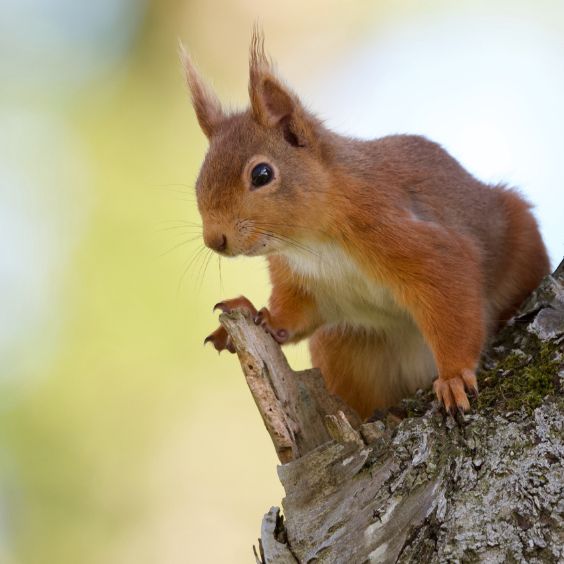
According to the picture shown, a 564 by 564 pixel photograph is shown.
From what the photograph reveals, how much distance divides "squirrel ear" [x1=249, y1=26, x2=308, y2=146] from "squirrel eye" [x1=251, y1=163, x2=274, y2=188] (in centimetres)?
18

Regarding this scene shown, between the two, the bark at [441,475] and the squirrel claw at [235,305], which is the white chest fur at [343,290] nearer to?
the squirrel claw at [235,305]

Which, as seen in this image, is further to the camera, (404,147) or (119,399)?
(119,399)

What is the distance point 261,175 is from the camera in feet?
8.78

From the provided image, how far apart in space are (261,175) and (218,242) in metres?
0.29

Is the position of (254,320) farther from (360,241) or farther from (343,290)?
(360,241)

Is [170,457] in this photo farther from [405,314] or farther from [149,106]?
[405,314]

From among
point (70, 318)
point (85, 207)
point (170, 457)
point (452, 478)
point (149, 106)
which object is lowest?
point (452, 478)

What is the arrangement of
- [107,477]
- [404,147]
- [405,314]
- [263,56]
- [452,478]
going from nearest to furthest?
[452,478]
[263,56]
[405,314]
[404,147]
[107,477]

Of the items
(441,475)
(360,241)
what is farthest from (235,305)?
(441,475)

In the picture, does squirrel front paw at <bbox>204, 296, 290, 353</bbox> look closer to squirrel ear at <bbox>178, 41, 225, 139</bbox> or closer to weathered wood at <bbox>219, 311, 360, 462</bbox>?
weathered wood at <bbox>219, 311, 360, 462</bbox>

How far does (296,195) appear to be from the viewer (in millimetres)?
2701

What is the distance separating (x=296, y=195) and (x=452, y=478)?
1091 millimetres

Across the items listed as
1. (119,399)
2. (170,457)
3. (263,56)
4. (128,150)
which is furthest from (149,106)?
(263,56)

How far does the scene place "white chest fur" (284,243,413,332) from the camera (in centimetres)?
279
